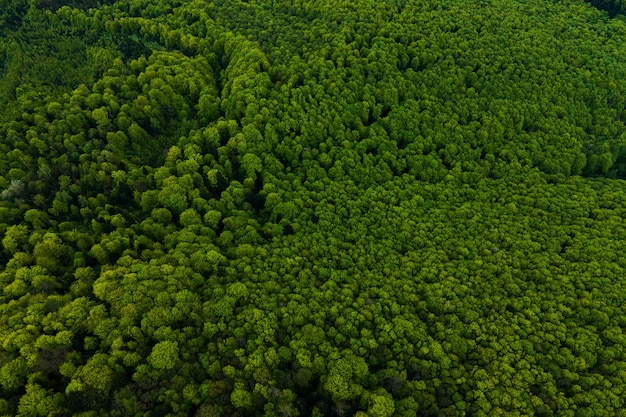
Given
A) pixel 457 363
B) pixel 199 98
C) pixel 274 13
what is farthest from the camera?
pixel 274 13

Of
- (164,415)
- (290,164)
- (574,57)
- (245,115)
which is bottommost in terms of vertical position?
(164,415)

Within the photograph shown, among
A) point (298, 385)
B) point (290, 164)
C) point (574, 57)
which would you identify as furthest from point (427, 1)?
point (298, 385)

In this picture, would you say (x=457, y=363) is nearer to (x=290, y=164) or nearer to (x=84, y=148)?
(x=290, y=164)

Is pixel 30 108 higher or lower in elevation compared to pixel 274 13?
lower

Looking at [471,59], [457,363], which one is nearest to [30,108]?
[457,363]

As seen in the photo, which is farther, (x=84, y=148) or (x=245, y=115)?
(x=245, y=115)

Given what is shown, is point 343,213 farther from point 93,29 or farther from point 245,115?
point 93,29

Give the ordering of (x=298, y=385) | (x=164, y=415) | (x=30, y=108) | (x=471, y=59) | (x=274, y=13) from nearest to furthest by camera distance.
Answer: (x=164, y=415)
(x=298, y=385)
(x=30, y=108)
(x=471, y=59)
(x=274, y=13)
